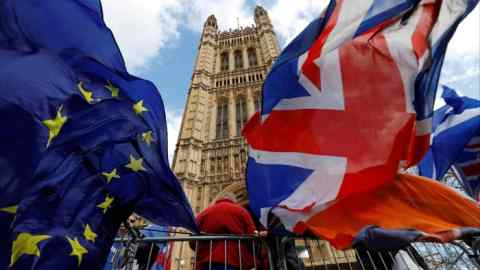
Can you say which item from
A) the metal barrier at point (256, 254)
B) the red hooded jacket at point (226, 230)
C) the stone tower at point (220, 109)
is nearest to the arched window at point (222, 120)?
the stone tower at point (220, 109)

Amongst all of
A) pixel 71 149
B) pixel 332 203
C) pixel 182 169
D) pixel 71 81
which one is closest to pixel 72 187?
pixel 71 149

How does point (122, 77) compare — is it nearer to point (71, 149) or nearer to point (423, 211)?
point (71, 149)

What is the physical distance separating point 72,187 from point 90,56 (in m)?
1.07

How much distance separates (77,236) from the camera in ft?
5.51

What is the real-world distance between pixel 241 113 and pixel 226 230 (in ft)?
57.1

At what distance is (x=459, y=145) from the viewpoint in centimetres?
427

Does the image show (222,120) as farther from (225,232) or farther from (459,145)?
(225,232)

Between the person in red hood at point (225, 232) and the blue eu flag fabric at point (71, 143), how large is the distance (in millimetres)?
493

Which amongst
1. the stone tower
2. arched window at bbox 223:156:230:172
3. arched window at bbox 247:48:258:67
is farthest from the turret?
arched window at bbox 223:156:230:172

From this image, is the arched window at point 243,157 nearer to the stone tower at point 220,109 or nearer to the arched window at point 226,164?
the stone tower at point 220,109

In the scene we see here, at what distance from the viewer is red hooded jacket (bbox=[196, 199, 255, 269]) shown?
2.63m

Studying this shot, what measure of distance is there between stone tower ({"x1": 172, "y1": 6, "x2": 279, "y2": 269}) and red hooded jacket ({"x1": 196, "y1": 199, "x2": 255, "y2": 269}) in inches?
290

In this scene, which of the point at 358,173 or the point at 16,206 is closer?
the point at 16,206

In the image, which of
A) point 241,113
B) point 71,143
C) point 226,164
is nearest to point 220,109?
point 241,113
